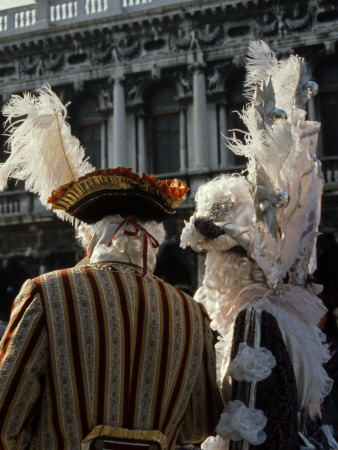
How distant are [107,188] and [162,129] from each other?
10561 mm

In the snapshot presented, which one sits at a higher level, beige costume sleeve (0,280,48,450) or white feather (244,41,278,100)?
white feather (244,41,278,100)

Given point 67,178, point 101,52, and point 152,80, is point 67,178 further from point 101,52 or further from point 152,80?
point 101,52

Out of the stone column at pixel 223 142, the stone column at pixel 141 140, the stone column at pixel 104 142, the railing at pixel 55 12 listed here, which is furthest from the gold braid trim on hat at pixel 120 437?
the railing at pixel 55 12

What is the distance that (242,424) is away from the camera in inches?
86.5

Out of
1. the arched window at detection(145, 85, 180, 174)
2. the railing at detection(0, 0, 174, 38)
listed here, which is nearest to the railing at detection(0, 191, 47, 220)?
the arched window at detection(145, 85, 180, 174)

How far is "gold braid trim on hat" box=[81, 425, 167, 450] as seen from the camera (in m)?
1.99

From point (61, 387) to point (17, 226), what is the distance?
1091 cm

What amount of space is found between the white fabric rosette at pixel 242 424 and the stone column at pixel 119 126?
1030cm

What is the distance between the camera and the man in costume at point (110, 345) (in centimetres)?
200

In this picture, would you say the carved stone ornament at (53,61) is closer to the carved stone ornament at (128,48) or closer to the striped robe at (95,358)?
the carved stone ornament at (128,48)

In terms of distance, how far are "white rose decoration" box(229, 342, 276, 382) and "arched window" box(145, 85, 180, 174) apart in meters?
10.3

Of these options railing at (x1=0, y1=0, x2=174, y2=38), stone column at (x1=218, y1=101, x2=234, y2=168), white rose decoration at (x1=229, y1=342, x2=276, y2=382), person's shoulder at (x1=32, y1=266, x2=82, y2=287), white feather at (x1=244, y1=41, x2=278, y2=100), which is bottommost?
white rose decoration at (x1=229, y1=342, x2=276, y2=382)

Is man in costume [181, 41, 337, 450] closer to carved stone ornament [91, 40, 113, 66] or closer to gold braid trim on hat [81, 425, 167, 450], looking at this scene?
gold braid trim on hat [81, 425, 167, 450]

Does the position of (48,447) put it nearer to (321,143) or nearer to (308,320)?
(308,320)
